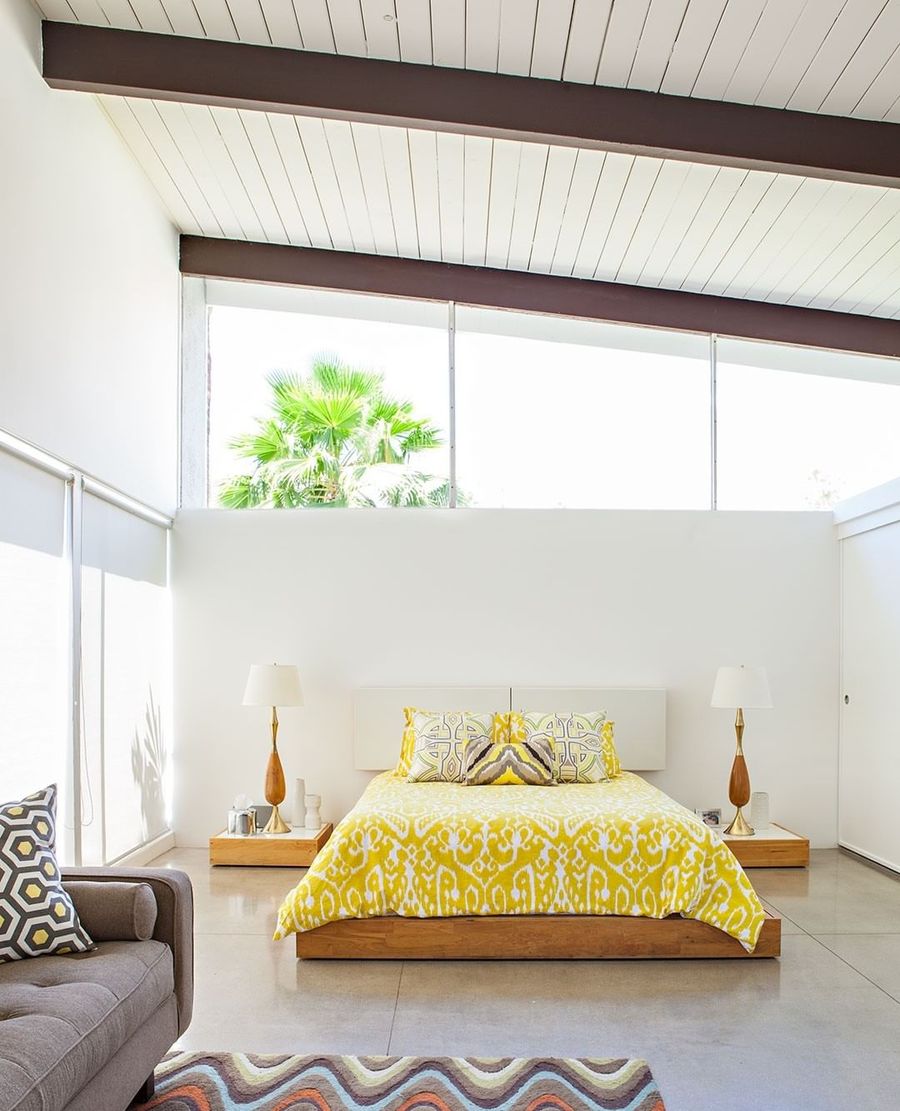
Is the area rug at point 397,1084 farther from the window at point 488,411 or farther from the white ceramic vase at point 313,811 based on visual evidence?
the window at point 488,411

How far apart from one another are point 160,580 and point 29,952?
12.0 feet

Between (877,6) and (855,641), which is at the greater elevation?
(877,6)

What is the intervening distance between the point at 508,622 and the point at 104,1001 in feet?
13.5

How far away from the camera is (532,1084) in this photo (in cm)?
285

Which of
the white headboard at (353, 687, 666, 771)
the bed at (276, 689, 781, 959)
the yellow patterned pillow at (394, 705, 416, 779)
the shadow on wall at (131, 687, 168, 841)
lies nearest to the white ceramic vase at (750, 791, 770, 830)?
the white headboard at (353, 687, 666, 771)

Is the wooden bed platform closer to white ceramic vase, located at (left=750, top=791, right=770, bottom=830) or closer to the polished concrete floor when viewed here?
the polished concrete floor

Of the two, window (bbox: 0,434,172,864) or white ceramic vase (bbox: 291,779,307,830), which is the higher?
window (bbox: 0,434,172,864)

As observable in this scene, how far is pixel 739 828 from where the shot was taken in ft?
18.7

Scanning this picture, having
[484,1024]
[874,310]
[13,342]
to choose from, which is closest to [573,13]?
[13,342]

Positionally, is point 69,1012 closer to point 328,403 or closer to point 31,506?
point 31,506

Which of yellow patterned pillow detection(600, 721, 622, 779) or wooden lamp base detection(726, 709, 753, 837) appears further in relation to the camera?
Answer: wooden lamp base detection(726, 709, 753, 837)

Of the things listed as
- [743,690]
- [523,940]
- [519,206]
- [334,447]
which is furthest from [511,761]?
[519,206]

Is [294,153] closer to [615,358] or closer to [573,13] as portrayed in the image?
[573,13]

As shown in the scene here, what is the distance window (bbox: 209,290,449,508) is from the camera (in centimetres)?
642
